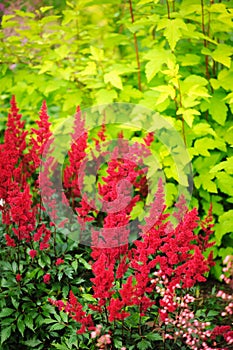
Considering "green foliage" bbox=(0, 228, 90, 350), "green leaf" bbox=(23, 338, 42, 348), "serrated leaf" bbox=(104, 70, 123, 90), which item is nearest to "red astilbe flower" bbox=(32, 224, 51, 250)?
"green foliage" bbox=(0, 228, 90, 350)

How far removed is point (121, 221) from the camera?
109 inches

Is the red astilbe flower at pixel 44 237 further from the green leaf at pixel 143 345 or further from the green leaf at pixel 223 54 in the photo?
the green leaf at pixel 223 54

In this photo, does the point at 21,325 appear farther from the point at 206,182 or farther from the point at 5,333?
the point at 206,182

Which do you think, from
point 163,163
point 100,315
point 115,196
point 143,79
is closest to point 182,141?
point 163,163

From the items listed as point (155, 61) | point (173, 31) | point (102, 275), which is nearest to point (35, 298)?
point (102, 275)

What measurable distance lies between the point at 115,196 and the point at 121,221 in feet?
0.54

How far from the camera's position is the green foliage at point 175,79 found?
3.51 metres

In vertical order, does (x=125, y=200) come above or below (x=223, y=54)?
below

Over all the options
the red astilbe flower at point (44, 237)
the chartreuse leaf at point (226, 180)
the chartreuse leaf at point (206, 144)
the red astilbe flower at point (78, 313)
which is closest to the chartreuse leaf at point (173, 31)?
the chartreuse leaf at point (206, 144)

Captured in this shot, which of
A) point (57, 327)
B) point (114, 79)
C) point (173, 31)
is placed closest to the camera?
point (57, 327)

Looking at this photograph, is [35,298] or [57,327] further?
[35,298]

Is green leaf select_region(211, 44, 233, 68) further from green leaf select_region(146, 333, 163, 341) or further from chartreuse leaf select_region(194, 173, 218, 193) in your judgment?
green leaf select_region(146, 333, 163, 341)

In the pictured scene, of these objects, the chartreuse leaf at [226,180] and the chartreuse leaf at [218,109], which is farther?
the chartreuse leaf at [218,109]

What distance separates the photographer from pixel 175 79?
3.44m
